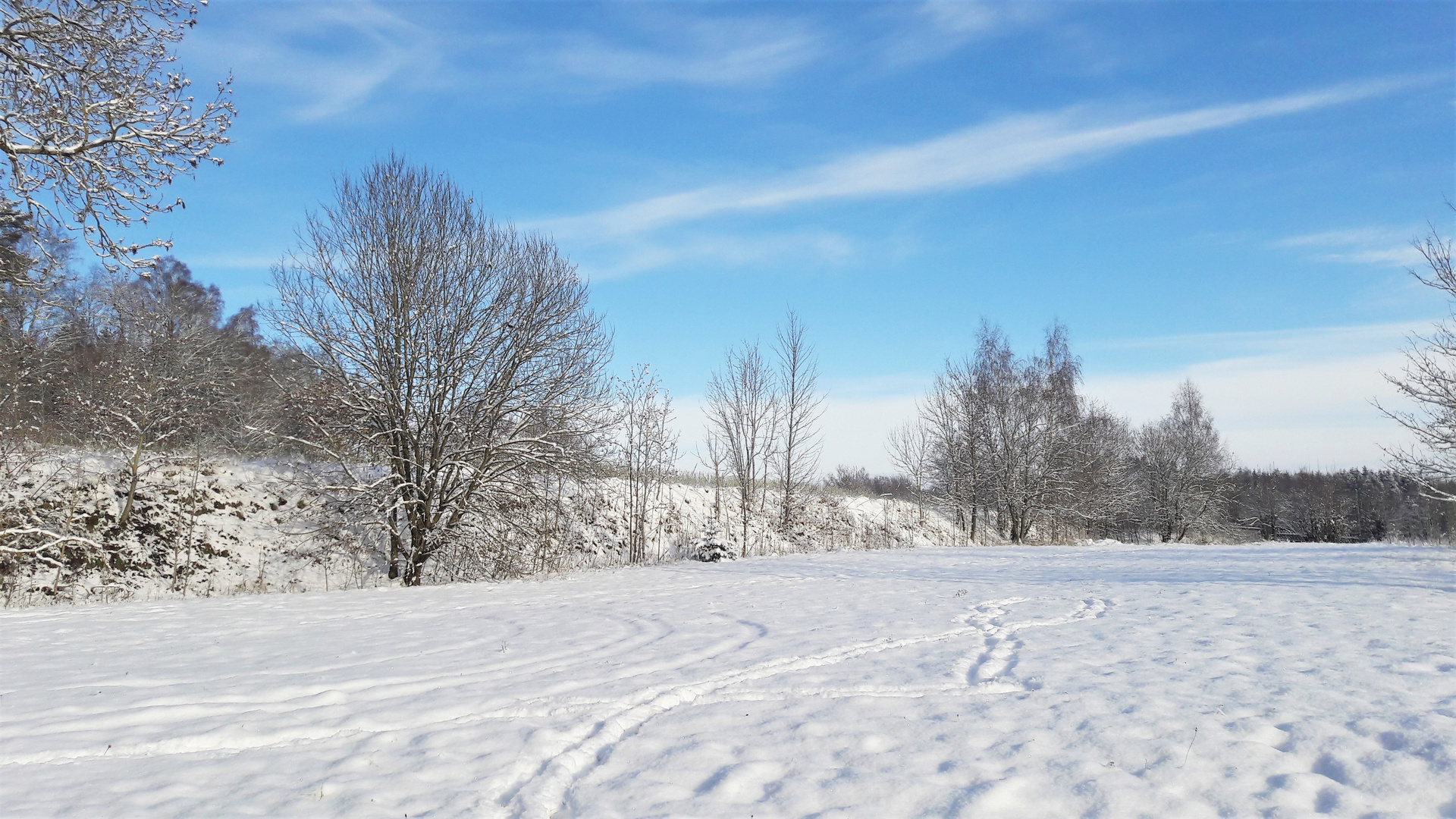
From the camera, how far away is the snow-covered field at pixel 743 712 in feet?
10.5

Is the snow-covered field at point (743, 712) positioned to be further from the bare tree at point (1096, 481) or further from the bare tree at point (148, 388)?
the bare tree at point (1096, 481)

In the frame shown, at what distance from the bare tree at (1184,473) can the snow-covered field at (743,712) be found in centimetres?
3262

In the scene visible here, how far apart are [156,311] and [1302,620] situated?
23346mm

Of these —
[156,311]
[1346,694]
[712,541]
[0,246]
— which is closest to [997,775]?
[1346,694]

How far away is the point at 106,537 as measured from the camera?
14.6 m

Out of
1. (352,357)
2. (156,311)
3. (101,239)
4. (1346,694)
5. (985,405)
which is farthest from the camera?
(985,405)

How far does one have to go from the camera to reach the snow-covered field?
3205 mm

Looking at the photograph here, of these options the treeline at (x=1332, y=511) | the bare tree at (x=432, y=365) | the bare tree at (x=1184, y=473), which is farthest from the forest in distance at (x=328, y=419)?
the treeline at (x=1332, y=511)

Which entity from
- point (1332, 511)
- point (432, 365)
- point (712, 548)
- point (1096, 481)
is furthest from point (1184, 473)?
point (432, 365)

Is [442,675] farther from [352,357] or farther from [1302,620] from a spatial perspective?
[352,357]

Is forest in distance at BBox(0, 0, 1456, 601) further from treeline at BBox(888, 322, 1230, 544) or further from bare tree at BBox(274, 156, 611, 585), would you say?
treeline at BBox(888, 322, 1230, 544)

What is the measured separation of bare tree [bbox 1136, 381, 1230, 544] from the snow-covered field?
1284 inches

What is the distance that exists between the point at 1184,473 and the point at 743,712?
40581 millimetres

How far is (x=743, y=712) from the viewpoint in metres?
4.45
